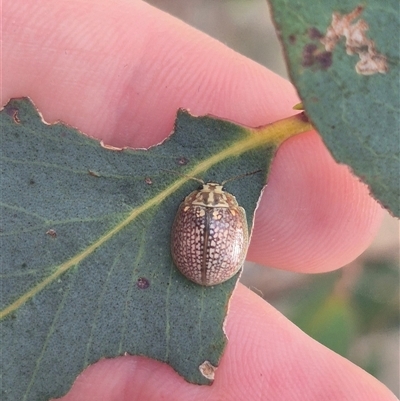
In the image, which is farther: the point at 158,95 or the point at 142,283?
the point at 158,95

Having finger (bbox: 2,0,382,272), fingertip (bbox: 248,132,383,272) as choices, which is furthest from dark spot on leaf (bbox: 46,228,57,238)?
fingertip (bbox: 248,132,383,272)

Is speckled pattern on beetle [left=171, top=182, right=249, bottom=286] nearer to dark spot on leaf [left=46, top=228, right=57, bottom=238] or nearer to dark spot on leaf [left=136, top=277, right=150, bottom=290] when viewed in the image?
dark spot on leaf [left=136, top=277, right=150, bottom=290]

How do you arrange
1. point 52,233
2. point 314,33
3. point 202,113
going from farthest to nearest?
point 202,113, point 52,233, point 314,33

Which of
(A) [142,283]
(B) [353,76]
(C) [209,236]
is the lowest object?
(A) [142,283]

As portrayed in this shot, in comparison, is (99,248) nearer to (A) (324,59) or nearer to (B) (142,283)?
(B) (142,283)

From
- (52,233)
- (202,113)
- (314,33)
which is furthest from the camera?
(202,113)

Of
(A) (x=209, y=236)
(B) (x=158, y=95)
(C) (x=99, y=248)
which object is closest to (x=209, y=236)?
(A) (x=209, y=236)

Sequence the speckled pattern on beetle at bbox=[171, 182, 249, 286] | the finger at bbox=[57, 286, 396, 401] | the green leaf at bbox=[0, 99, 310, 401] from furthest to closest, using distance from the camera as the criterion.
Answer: the finger at bbox=[57, 286, 396, 401] < the speckled pattern on beetle at bbox=[171, 182, 249, 286] < the green leaf at bbox=[0, 99, 310, 401]
